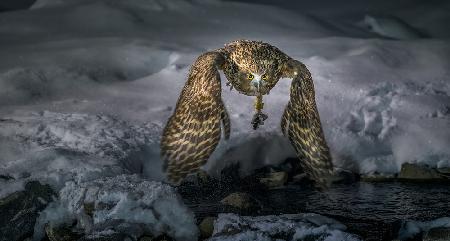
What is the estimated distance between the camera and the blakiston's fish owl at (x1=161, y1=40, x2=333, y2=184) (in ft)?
14.0

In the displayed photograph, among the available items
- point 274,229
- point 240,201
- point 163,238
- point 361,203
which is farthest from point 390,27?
point 163,238

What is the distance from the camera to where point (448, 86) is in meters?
9.53

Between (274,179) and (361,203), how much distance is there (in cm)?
129

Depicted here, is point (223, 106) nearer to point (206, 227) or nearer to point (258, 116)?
point (258, 116)

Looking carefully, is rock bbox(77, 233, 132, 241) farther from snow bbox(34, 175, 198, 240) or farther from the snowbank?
the snowbank

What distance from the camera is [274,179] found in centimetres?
748

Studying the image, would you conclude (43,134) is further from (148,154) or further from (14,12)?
(14,12)

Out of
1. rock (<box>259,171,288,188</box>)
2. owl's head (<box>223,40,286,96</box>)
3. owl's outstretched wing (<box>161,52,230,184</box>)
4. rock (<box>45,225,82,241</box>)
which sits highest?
owl's head (<box>223,40,286,96</box>)

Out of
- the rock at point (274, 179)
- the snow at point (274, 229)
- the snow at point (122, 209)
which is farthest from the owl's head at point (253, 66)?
the rock at point (274, 179)

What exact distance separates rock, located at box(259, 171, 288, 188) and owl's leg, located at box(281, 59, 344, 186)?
8.66 feet

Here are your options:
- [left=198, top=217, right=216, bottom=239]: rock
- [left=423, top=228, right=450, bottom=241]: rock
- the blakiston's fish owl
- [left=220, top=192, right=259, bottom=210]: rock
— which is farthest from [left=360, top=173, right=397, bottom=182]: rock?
the blakiston's fish owl

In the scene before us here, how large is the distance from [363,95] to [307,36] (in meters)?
3.76

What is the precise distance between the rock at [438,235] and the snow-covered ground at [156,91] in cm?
241

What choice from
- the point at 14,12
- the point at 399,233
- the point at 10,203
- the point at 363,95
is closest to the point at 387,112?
the point at 363,95
